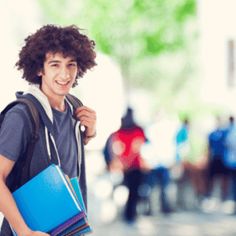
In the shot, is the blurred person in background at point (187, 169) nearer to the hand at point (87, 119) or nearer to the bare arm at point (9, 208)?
the hand at point (87, 119)

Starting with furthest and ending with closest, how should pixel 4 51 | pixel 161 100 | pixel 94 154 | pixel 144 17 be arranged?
pixel 161 100 → pixel 144 17 → pixel 94 154 → pixel 4 51

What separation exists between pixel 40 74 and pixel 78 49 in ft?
0.57

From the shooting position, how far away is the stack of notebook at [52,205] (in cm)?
341

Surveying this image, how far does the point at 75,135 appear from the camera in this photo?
3686mm

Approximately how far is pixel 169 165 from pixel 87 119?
9.52 meters

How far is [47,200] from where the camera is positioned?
3.44 metres

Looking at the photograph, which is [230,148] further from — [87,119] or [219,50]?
[219,50]

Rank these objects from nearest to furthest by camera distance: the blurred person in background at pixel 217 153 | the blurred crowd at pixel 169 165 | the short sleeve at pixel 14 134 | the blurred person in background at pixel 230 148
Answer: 1. the short sleeve at pixel 14 134
2. the blurred crowd at pixel 169 165
3. the blurred person in background at pixel 230 148
4. the blurred person in background at pixel 217 153

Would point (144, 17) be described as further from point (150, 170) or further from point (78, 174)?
point (78, 174)

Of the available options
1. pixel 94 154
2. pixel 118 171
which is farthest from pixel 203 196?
pixel 94 154

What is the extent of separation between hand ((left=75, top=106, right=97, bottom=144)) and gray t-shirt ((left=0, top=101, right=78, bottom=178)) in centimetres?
18

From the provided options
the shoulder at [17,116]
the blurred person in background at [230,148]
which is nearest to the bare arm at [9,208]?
the shoulder at [17,116]

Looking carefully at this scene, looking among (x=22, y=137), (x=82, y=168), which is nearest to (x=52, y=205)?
(x=22, y=137)

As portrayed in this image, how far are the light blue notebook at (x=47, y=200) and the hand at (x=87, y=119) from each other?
16.9 inches
